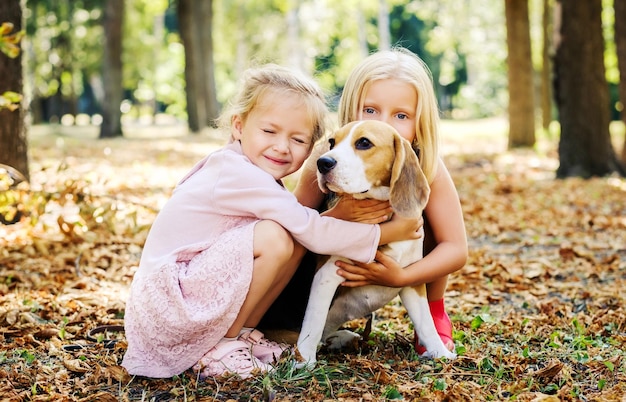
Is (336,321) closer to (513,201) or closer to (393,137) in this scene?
(393,137)

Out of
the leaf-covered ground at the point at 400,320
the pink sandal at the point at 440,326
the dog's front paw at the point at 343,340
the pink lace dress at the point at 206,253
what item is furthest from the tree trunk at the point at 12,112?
the pink sandal at the point at 440,326

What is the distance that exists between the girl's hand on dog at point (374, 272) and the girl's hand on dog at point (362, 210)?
0.19 meters

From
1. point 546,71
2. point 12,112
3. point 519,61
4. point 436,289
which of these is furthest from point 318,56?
point 436,289

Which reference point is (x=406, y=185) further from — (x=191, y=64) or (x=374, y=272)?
(x=191, y=64)

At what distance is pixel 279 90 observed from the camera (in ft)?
11.8

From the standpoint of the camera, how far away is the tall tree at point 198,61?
2208cm

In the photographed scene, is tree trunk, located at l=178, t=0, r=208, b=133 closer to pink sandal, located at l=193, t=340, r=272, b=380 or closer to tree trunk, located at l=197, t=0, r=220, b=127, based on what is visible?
tree trunk, located at l=197, t=0, r=220, b=127

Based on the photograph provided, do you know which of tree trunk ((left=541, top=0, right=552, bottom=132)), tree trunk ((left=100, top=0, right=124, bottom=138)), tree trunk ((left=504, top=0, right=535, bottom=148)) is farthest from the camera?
tree trunk ((left=541, top=0, right=552, bottom=132))

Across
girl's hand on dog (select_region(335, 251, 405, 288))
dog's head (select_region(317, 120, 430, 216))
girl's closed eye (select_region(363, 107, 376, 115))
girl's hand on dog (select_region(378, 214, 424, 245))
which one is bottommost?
girl's hand on dog (select_region(335, 251, 405, 288))

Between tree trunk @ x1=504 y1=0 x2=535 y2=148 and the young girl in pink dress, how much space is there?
13397 millimetres

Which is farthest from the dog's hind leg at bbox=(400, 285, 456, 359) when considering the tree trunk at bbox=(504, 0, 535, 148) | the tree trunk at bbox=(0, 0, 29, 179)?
the tree trunk at bbox=(504, 0, 535, 148)

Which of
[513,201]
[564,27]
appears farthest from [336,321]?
[564,27]

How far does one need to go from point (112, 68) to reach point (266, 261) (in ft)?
61.8

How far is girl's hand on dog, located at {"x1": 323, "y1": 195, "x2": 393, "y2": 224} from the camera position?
3.50m
